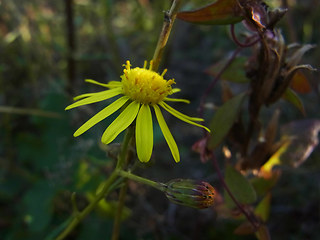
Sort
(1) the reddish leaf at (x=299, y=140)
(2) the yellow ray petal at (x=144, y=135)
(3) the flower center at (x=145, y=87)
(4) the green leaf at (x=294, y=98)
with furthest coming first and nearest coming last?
(1) the reddish leaf at (x=299, y=140), (4) the green leaf at (x=294, y=98), (3) the flower center at (x=145, y=87), (2) the yellow ray petal at (x=144, y=135)

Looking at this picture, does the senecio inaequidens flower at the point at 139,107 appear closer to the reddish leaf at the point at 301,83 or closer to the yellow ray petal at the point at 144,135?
the yellow ray petal at the point at 144,135

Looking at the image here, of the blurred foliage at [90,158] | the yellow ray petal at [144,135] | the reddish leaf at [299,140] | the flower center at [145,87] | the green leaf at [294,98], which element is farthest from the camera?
the blurred foliage at [90,158]

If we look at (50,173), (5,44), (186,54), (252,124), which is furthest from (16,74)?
(252,124)

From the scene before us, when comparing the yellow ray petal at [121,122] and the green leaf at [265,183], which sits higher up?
the yellow ray petal at [121,122]

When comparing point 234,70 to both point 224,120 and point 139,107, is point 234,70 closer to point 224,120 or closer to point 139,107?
point 224,120

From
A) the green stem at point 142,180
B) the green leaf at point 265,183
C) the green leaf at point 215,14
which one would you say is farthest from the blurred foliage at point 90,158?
the green stem at point 142,180

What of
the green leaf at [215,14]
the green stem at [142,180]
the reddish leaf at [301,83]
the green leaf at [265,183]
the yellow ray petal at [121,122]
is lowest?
the green stem at [142,180]

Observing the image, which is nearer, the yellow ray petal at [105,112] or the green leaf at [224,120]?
the yellow ray petal at [105,112]

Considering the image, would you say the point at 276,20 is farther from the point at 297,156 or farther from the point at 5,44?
the point at 5,44

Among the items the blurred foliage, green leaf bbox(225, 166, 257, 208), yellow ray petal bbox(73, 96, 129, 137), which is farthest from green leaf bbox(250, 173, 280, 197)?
yellow ray petal bbox(73, 96, 129, 137)
